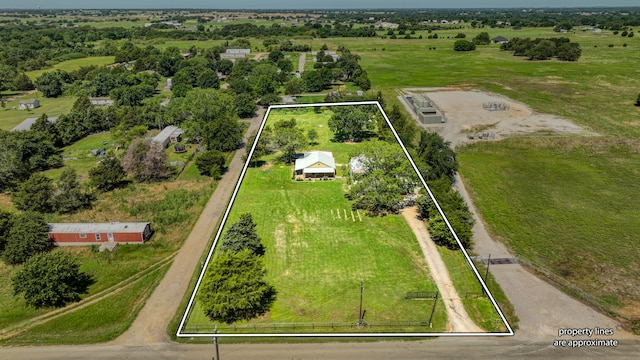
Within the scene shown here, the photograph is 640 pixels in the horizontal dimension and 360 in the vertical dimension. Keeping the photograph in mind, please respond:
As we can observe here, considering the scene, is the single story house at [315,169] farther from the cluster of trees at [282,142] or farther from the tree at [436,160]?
the tree at [436,160]

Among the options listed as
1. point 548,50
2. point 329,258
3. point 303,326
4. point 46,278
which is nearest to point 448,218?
point 329,258

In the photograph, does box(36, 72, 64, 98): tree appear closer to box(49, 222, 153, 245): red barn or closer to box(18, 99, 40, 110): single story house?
box(18, 99, 40, 110): single story house

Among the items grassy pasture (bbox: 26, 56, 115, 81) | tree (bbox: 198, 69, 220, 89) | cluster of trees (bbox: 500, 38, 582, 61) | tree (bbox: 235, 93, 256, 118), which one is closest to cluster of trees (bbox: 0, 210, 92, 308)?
tree (bbox: 235, 93, 256, 118)

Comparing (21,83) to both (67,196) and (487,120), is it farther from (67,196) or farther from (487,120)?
(487,120)

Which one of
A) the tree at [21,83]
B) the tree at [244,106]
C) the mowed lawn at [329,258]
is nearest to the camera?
the mowed lawn at [329,258]

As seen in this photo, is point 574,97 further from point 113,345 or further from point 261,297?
point 113,345

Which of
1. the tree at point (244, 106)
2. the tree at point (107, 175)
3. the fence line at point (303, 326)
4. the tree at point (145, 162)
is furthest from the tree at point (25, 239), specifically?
the tree at point (244, 106)
